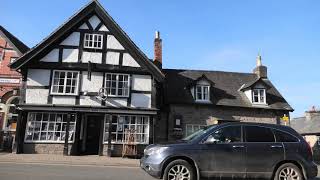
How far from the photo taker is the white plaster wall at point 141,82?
72.4ft

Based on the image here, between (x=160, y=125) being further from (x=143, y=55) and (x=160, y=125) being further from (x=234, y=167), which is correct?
(x=234, y=167)

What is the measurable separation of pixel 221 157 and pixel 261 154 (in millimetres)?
1120

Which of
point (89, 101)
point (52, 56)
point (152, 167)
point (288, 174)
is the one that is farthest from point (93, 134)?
point (288, 174)

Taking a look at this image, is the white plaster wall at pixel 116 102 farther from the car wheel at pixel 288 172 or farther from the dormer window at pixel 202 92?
the car wheel at pixel 288 172

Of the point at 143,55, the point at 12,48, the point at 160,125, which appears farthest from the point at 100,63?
the point at 12,48

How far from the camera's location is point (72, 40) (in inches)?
867

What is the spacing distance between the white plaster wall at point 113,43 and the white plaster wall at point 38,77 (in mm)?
4044

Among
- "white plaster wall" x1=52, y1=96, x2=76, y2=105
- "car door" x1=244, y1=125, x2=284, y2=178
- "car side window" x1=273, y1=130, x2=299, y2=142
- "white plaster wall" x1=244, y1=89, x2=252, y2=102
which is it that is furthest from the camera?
"white plaster wall" x1=244, y1=89, x2=252, y2=102

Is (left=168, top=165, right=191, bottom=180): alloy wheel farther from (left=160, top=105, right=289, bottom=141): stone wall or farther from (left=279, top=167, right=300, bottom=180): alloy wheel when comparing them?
(left=160, top=105, right=289, bottom=141): stone wall

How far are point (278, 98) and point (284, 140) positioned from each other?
59.6 feet

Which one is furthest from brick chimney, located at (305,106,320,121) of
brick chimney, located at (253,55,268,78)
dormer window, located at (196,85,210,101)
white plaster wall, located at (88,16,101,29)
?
white plaster wall, located at (88,16,101,29)

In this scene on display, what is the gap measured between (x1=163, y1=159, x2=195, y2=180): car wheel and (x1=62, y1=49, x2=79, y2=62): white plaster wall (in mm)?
14118

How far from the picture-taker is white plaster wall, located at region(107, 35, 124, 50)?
2228cm

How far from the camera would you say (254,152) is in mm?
9609
